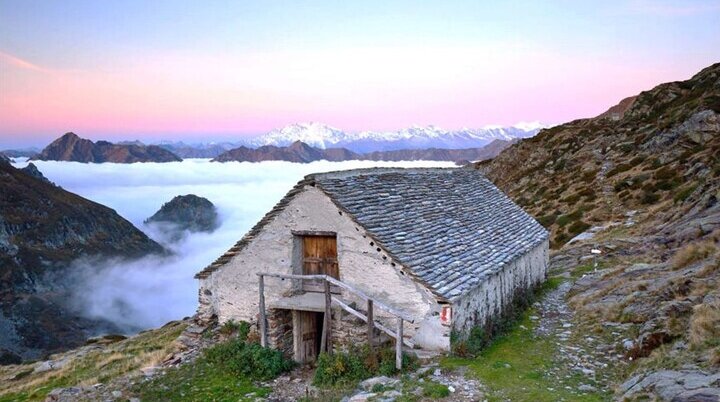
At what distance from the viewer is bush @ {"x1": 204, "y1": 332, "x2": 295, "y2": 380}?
573 inches

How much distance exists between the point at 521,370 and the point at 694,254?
377 inches

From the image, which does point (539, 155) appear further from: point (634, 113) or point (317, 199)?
point (317, 199)

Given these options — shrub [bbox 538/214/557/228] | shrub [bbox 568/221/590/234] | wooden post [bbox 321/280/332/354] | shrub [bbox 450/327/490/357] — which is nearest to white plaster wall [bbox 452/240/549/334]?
shrub [bbox 450/327/490/357]

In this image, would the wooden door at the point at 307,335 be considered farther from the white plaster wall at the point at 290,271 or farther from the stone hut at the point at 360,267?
the white plaster wall at the point at 290,271

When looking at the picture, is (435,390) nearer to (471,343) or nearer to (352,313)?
(471,343)

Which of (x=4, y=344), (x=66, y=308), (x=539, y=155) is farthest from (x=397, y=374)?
(x=66, y=308)

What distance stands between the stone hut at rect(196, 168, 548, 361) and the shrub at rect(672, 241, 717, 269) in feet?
17.9

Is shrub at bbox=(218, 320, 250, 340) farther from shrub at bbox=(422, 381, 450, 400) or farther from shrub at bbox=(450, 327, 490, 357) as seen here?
shrub at bbox=(422, 381, 450, 400)

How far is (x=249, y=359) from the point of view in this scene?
14.8 meters

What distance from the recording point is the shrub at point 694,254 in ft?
56.4

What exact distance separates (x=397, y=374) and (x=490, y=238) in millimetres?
8119

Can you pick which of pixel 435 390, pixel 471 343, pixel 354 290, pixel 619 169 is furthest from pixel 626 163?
pixel 435 390

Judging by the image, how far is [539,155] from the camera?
257 feet

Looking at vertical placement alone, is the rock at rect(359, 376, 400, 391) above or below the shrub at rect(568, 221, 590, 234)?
below
